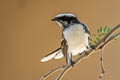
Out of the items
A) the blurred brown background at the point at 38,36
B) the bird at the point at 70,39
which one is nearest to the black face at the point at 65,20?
the bird at the point at 70,39

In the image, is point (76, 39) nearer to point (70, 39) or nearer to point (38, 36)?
point (70, 39)

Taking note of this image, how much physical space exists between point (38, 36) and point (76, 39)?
1.17 meters

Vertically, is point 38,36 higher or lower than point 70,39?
lower

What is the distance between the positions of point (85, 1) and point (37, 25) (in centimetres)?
33

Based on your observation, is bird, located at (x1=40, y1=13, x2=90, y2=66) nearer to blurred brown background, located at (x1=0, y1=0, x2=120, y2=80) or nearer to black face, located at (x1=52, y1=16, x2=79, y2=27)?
black face, located at (x1=52, y1=16, x2=79, y2=27)

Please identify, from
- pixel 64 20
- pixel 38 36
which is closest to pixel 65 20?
pixel 64 20

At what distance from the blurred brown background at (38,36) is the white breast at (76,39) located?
1.09 m

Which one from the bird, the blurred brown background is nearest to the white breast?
the bird

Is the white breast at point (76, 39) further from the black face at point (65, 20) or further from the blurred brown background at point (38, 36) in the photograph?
the blurred brown background at point (38, 36)

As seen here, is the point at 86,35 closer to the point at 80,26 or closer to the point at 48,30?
the point at 80,26

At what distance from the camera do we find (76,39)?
100 centimetres

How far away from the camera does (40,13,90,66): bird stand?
1.00 m

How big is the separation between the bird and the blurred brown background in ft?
3.51

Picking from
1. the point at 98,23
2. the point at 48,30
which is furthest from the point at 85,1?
the point at 48,30
